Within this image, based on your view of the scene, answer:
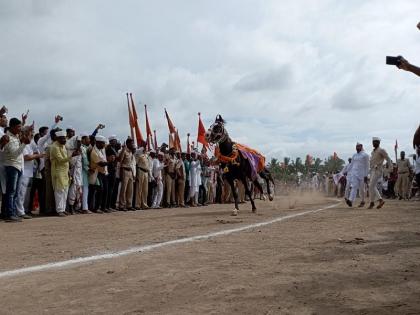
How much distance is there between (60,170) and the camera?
12359 mm

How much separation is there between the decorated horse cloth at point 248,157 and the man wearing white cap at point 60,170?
153 inches

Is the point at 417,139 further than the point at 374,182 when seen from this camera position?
No

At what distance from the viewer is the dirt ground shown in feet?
11.8

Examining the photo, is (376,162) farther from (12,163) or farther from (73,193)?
(12,163)

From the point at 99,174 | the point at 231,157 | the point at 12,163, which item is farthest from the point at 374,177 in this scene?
the point at 12,163

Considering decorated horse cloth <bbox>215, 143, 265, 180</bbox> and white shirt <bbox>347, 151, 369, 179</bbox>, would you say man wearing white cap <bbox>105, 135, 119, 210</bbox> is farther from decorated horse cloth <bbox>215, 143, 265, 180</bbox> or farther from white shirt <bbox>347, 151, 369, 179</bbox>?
white shirt <bbox>347, 151, 369, 179</bbox>

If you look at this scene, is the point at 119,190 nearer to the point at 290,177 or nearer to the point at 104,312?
the point at 104,312

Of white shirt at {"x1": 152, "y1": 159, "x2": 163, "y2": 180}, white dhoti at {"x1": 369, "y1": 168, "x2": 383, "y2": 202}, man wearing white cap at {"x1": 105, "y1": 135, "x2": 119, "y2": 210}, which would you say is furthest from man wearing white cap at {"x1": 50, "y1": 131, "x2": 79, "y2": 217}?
white dhoti at {"x1": 369, "y1": 168, "x2": 383, "y2": 202}

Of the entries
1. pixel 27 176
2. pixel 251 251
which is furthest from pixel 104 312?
pixel 27 176

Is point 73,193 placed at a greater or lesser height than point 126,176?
lesser

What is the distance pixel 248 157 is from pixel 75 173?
466 centimetres

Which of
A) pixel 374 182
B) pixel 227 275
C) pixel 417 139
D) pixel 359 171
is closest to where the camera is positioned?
pixel 227 275

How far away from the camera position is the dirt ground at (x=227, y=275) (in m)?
3.61

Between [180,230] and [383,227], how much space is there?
3.28 meters
